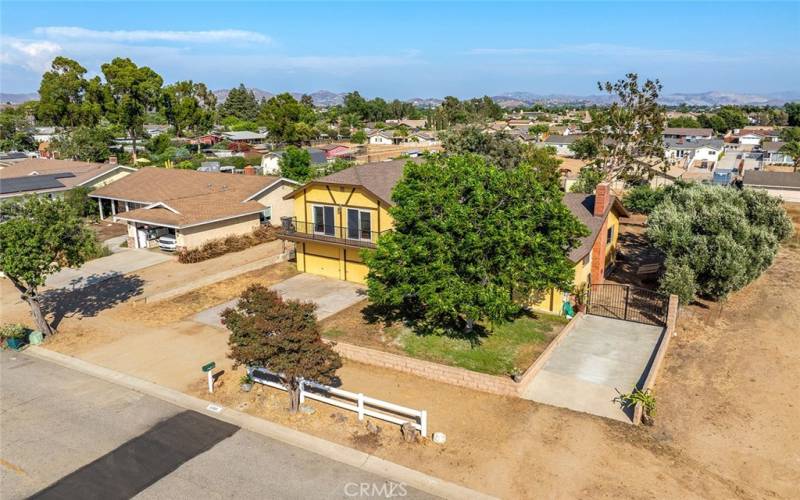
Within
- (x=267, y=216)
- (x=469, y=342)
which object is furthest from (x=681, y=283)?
(x=267, y=216)

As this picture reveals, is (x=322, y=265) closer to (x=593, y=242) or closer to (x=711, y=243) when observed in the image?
(x=593, y=242)

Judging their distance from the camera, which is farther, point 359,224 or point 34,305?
point 359,224

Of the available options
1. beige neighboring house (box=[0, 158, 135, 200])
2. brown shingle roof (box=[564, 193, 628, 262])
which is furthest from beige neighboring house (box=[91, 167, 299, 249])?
brown shingle roof (box=[564, 193, 628, 262])

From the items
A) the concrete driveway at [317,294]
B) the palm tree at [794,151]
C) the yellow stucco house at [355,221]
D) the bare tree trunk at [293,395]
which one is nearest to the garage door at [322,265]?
the yellow stucco house at [355,221]

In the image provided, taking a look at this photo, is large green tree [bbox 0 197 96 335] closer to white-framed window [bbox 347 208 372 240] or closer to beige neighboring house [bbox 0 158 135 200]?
white-framed window [bbox 347 208 372 240]

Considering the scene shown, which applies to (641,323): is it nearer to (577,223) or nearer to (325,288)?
(577,223)
